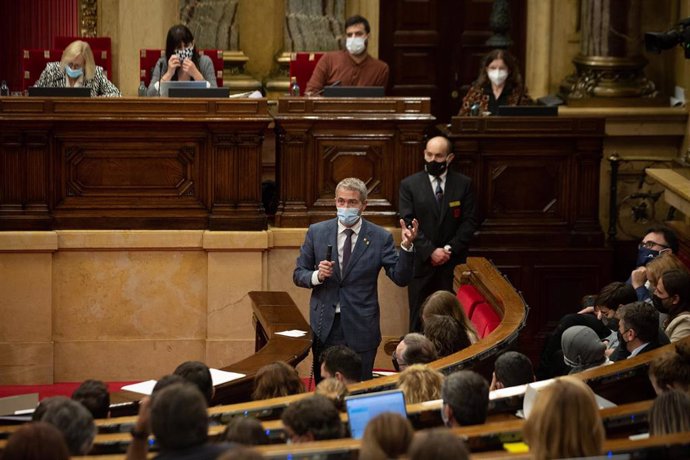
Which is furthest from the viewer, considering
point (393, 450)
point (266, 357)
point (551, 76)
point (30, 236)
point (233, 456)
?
point (551, 76)

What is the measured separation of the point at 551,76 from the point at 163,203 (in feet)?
13.1

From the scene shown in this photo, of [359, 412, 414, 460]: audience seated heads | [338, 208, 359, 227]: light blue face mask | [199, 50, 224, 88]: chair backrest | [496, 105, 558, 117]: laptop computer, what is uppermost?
[199, 50, 224, 88]: chair backrest

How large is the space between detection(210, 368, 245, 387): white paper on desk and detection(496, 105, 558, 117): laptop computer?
3.57 metres

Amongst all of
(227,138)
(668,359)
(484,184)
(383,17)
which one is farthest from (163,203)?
(668,359)

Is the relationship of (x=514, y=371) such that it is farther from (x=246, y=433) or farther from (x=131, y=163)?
(x=131, y=163)

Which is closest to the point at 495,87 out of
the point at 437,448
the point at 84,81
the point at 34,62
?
the point at 84,81

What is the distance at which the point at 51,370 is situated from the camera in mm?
9273

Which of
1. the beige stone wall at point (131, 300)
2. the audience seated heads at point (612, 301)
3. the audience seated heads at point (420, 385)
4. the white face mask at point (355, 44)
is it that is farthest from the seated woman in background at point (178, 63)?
the audience seated heads at point (420, 385)

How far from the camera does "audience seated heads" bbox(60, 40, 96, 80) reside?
31.6 ft

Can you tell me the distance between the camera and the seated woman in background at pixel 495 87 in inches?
388

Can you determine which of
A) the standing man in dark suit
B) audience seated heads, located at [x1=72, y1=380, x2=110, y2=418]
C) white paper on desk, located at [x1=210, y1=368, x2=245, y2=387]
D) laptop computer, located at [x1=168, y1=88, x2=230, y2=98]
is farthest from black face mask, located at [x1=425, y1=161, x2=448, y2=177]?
audience seated heads, located at [x1=72, y1=380, x2=110, y2=418]

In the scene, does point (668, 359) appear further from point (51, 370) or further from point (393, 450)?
point (51, 370)

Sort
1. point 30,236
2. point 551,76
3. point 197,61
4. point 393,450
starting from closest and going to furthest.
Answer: point 393,450 → point 30,236 → point 197,61 → point 551,76

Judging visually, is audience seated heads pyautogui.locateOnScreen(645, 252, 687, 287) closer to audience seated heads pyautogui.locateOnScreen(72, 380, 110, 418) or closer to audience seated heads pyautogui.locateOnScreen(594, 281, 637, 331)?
audience seated heads pyautogui.locateOnScreen(594, 281, 637, 331)
